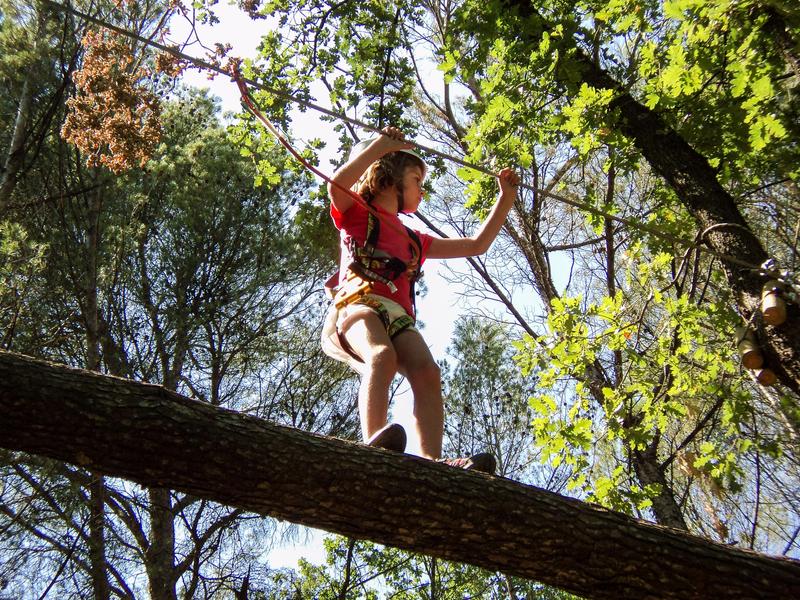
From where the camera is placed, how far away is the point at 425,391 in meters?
2.72

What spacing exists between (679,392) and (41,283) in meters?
6.41

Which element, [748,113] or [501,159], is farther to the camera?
[501,159]

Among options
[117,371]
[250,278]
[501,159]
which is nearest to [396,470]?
[501,159]

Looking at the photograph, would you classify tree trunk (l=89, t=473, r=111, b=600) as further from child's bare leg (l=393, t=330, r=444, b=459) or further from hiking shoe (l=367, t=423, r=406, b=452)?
hiking shoe (l=367, t=423, r=406, b=452)

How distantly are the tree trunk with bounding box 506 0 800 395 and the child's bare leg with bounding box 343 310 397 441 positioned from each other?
4.90 ft

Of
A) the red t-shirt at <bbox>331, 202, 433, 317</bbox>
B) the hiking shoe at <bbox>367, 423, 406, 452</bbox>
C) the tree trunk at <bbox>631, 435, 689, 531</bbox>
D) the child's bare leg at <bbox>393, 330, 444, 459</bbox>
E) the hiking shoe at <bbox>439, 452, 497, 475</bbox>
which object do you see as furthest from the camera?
the tree trunk at <bbox>631, 435, 689, 531</bbox>

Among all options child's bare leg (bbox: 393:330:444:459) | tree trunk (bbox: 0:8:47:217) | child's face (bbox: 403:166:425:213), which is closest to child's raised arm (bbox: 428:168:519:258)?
child's face (bbox: 403:166:425:213)

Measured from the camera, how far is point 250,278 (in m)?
8.98

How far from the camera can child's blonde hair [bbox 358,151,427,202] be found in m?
3.17

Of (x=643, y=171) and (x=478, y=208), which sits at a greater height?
(x=643, y=171)

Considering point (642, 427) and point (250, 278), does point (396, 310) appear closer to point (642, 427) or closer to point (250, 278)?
point (642, 427)

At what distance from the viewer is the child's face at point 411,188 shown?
3197 millimetres

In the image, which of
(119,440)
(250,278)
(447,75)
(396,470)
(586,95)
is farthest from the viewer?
(250,278)

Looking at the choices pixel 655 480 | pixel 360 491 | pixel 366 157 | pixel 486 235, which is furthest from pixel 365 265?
pixel 655 480
